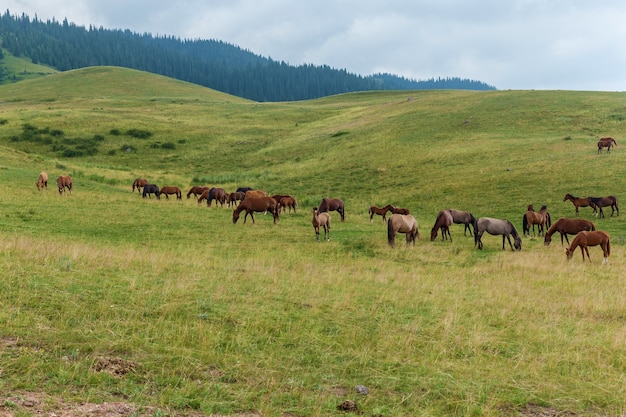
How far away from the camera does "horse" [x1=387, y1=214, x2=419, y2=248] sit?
21047mm

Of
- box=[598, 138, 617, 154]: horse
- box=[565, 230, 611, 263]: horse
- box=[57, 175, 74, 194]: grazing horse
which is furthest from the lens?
box=[598, 138, 617, 154]: horse

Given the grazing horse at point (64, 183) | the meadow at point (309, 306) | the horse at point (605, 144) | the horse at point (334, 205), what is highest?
the horse at point (605, 144)

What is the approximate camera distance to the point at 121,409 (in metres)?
5.49

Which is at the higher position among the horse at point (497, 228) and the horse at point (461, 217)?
the horse at point (461, 217)

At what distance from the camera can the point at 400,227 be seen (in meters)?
21.5

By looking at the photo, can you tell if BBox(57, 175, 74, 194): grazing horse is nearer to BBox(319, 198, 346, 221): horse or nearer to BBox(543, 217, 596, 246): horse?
BBox(319, 198, 346, 221): horse

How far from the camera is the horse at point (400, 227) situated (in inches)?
829

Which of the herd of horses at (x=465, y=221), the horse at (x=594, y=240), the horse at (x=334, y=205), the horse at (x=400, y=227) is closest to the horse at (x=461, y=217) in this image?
the herd of horses at (x=465, y=221)

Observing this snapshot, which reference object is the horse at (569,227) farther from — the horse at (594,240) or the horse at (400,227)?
the horse at (400,227)

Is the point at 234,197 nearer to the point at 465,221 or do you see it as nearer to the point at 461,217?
the point at 461,217

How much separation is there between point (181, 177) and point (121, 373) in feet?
147

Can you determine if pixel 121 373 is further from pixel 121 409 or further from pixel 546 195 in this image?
pixel 546 195

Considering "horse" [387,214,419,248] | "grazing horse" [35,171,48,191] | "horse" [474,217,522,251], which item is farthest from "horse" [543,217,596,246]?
"grazing horse" [35,171,48,191]

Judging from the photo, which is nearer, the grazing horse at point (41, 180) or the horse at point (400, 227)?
the horse at point (400, 227)
